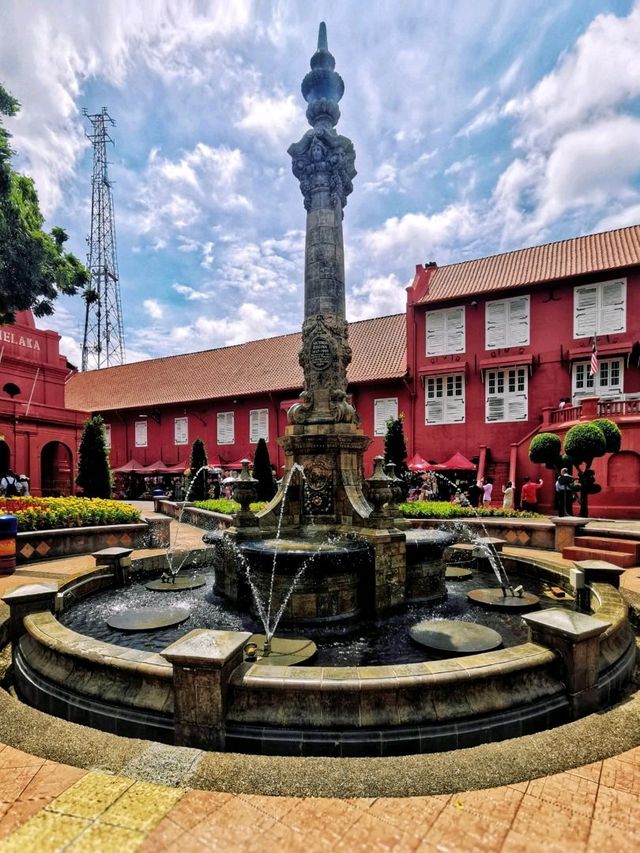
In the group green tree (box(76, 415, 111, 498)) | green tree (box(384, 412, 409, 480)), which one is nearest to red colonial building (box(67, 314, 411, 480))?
green tree (box(384, 412, 409, 480))

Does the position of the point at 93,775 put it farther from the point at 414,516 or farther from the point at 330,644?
the point at 414,516

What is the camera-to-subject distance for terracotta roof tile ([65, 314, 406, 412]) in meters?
26.1

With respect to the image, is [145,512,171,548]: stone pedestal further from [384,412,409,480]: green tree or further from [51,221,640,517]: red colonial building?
[51,221,640,517]: red colonial building

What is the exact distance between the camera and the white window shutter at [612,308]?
19.4 meters

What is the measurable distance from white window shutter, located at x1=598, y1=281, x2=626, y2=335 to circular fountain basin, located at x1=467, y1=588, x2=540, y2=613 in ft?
55.5

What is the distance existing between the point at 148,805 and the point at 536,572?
24.4 feet

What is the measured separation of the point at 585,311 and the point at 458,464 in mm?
8830

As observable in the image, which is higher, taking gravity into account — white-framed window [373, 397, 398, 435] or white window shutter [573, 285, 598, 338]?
white window shutter [573, 285, 598, 338]

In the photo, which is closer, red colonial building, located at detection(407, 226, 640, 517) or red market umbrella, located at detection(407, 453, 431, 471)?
red colonial building, located at detection(407, 226, 640, 517)

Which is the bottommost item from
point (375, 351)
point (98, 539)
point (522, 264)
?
point (98, 539)

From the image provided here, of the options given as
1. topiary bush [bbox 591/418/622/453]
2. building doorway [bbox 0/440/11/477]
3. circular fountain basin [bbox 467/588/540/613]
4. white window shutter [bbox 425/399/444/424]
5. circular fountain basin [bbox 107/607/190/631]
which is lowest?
circular fountain basin [bbox 467/588/540/613]

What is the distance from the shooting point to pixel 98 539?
11.5 meters

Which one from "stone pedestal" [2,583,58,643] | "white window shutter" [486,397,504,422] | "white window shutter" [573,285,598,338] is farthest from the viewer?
"white window shutter" [486,397,504,422]

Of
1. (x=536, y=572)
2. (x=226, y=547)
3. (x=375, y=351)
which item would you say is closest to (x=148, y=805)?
(x=226, y=547)
